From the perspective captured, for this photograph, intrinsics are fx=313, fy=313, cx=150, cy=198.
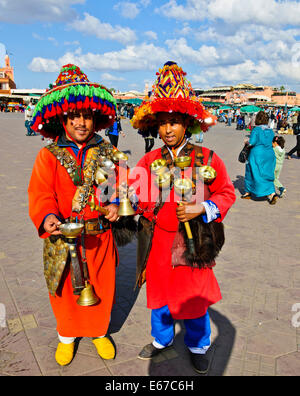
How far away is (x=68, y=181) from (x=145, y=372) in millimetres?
1798

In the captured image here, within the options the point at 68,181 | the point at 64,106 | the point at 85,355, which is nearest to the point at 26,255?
the point at 85,355

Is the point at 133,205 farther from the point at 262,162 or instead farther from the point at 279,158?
the point at 279,158

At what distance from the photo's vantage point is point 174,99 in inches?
94.8

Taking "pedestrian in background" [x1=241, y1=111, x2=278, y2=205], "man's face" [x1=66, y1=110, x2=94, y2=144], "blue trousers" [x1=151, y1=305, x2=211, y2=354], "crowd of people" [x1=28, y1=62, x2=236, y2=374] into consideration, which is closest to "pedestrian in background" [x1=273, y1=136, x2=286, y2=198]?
"pedestrian in background" [x1=241, y1=111, x2=278, y2=205]

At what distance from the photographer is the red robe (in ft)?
8.18

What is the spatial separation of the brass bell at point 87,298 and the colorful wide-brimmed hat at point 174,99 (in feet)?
4.99

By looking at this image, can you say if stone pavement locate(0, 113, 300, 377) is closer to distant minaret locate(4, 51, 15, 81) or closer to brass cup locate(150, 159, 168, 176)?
brass cup locate(150, 159, 168, 176)

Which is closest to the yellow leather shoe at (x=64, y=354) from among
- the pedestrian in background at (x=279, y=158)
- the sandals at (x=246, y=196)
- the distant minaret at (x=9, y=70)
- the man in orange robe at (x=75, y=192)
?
the man in orange robe at (x=75, y=192)

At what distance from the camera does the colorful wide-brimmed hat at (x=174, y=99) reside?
240 centimetres

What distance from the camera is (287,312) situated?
3615 mm

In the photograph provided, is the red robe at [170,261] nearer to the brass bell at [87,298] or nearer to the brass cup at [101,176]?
the brass cup at [101,176]

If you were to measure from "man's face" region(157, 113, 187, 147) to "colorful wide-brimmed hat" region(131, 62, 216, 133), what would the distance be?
5 cm
